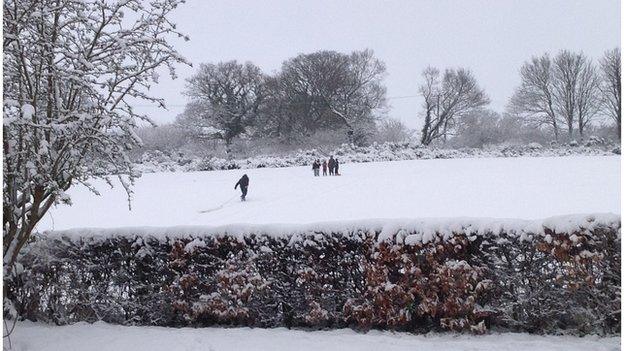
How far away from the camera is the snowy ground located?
15242 mm

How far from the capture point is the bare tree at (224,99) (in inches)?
2029

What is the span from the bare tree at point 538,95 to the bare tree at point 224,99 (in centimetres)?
3053

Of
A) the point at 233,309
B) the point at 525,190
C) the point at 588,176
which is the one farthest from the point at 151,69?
the point at 588,176

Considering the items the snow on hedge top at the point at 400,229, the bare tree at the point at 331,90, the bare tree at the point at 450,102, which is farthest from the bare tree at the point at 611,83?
the snow on hedge top at the point at 400,229

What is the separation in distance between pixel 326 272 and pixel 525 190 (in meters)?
15.4

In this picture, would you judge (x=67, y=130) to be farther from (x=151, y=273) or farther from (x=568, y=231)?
(x=568, y=231)

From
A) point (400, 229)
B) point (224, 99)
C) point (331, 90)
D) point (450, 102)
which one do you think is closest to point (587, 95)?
point (450, 102)

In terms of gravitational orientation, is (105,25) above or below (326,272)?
above

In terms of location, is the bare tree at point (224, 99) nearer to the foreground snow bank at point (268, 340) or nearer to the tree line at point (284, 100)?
the tree line at point (284, 100)

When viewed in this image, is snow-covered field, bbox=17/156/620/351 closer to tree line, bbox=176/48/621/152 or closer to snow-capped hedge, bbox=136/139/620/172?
snow-capped hedge, bbox=136/139/620/172

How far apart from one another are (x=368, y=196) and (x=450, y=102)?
4213cm

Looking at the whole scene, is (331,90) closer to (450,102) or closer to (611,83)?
(450,102)

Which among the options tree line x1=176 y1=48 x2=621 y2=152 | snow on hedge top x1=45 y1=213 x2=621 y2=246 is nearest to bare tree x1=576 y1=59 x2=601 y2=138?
tree line x1=176 y1=48 x2=621 y2=152

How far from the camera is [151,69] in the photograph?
4.91 meters
